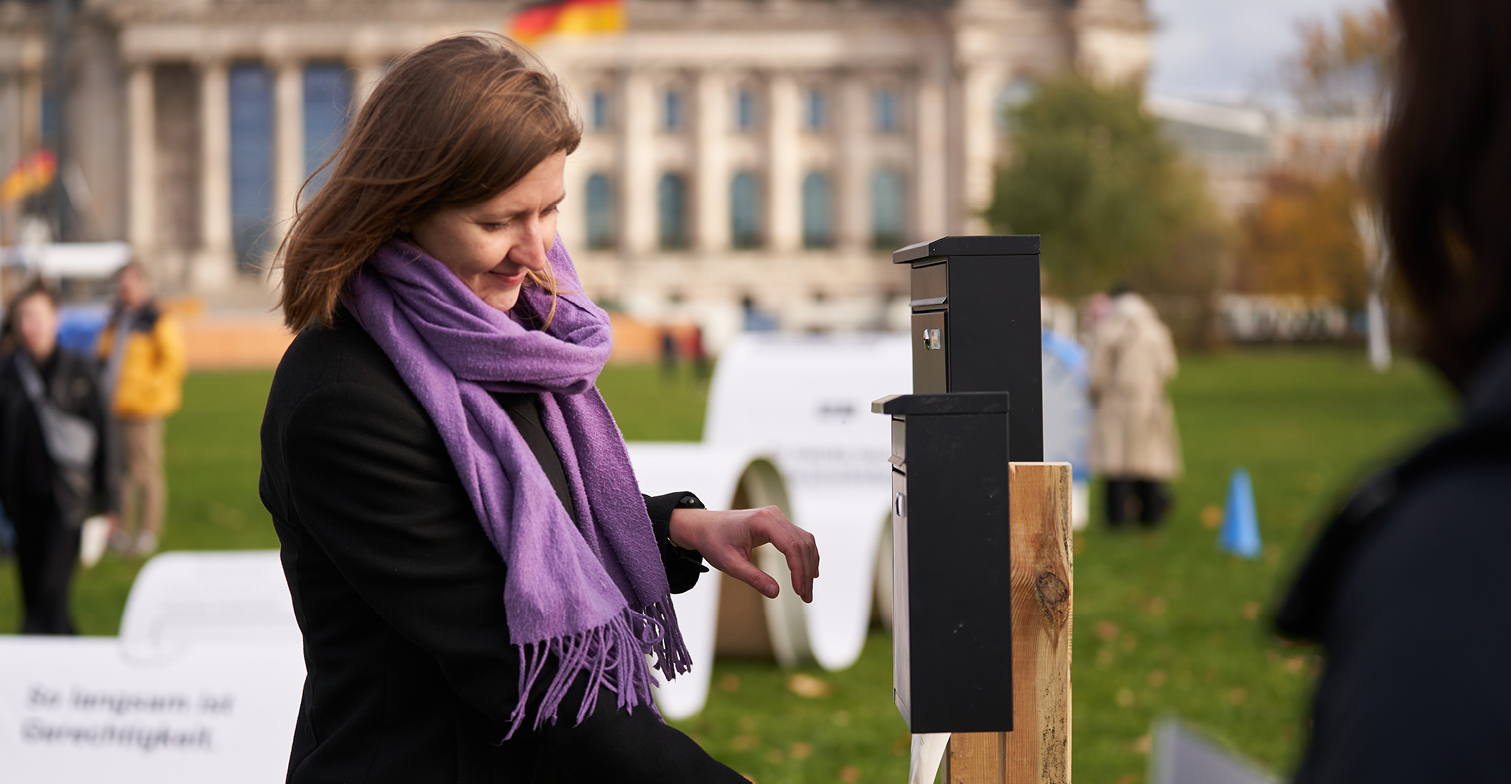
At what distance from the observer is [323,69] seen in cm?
7712

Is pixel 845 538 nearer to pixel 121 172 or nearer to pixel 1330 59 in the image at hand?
pixel 1330 59

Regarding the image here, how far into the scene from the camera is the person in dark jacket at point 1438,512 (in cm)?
85

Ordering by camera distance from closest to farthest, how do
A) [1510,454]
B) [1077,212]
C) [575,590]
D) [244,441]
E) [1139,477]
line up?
[1510,454]
[575,590]
[1139,477]
[244,441]
[1077,212]

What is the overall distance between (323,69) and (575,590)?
80313 millimetres

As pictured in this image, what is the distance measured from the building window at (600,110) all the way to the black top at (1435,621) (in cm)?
7815

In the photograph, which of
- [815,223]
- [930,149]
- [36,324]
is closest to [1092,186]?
[930,149]

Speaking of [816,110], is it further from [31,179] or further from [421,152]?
[421,152]

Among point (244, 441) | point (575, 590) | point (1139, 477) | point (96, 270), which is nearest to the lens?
point (575, 590)

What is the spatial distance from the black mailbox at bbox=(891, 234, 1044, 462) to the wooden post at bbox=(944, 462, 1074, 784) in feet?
0.29

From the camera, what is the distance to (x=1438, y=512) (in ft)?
2.90

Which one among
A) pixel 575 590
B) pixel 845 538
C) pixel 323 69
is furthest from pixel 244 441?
pixel 323 69

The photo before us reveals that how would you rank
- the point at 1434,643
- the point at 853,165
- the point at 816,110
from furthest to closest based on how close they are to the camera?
the point at 816,110 < the point at 853,165 < the point at 1434,643

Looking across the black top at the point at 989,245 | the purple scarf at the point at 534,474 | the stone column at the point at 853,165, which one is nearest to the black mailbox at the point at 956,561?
the black top at the point at 989,245

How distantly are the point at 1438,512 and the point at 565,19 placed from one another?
33.2 meters
